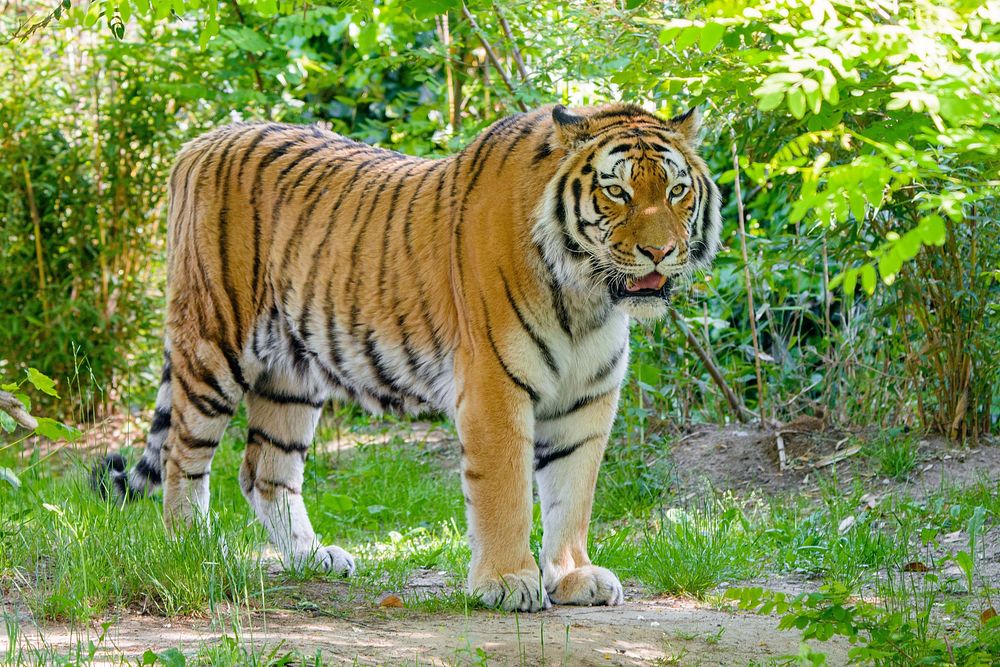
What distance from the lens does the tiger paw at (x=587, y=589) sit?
4.04 meters

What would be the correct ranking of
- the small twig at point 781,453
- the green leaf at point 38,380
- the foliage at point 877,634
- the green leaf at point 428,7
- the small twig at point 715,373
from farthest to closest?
the small twig at point 715,373 → the small twig at point 781,453 → the green leaf at point 428,7 → the green leaf at point 38,380 → the foliage at point 877,634

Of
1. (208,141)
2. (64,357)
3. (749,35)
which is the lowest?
(64,357)

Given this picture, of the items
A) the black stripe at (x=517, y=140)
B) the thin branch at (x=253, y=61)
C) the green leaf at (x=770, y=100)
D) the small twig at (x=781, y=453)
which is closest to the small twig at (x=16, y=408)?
the black stripe at (x=517, y=140)

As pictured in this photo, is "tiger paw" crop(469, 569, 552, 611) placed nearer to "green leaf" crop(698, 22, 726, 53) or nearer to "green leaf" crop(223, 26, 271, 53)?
"green leaf" crop(698, 22, 726, 53)

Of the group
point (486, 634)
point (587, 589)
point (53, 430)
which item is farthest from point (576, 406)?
point (53, 430)

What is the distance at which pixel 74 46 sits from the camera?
8.77 meters

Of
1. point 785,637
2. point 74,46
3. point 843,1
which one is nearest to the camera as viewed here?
point 843,1

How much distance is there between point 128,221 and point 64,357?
1.01 meters

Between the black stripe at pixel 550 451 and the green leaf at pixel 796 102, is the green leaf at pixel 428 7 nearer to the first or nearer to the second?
the black stripe at pixel 550 451

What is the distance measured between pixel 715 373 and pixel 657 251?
92.5 inches

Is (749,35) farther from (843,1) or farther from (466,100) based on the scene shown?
(466,100)

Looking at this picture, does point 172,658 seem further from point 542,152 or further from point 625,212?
point 542,152

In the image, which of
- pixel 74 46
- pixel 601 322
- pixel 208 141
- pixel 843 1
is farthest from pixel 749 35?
pixel 74 46

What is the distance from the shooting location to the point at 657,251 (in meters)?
3.80
